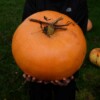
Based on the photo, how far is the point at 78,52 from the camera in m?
2.04

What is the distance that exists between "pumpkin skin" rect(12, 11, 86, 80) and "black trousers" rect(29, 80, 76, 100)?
0.77 meters

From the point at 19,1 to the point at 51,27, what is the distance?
535 cm

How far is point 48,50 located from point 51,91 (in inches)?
42.4

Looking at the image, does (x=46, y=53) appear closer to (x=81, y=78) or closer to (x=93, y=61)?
(x=81, y=78)

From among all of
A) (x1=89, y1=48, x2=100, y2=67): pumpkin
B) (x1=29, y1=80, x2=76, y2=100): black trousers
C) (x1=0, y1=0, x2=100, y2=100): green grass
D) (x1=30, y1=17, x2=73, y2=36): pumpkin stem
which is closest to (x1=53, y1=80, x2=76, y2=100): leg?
(x1=29, y1=80, x2=76, y2=100): black trousers

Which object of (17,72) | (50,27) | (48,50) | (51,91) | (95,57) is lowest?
(17,72)

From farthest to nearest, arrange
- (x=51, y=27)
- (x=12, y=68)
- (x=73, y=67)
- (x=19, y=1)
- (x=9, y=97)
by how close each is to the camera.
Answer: (x=19, y=1) → (x=12, y=68) → (x=9, y=97) → (x=73, y=67) → (x=51, y=27)

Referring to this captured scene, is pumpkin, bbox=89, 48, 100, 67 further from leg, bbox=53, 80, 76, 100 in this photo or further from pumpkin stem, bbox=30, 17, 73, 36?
pumpkin stem, bbox=30, 17, 73, 36

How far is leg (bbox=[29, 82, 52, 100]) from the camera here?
2.87m

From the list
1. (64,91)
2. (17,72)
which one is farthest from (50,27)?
(17,72)

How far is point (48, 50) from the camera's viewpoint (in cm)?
196

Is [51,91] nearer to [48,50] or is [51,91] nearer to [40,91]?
[40,91]

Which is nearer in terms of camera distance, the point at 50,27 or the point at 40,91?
the point at 50,27

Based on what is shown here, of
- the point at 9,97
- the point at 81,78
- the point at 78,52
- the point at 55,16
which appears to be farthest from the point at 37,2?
the point at 81,78
